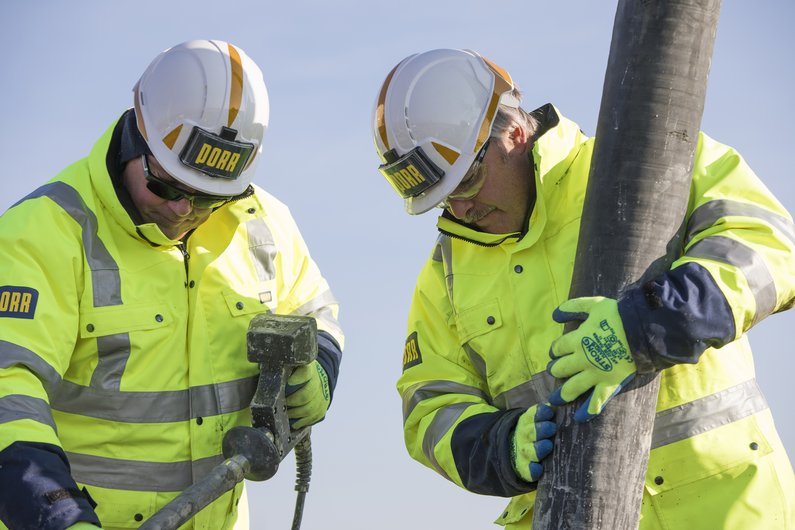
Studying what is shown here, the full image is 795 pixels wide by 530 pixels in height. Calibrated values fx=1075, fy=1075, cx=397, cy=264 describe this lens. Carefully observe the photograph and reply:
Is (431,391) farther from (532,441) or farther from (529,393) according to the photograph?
(532,441)

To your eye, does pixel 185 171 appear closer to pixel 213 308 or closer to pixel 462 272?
pixel 213 308

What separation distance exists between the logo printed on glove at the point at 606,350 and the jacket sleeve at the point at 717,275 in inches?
1.5

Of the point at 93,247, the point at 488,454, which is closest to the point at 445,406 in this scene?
the point at 488,454

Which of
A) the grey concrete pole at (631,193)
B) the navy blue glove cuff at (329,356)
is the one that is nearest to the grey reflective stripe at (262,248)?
the navy blue glove cuff at (329,356)

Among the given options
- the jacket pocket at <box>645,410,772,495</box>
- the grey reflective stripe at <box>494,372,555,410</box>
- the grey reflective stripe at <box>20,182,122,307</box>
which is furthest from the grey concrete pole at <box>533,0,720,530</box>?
the grey reflective stripe at <box>20,182,122,307</box>

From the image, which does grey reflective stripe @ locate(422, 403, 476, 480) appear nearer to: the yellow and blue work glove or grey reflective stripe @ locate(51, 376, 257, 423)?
grey reflective stripe @ locate(51, 376, 257, 423)

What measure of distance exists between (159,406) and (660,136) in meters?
2.58

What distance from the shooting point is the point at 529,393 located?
175 inches

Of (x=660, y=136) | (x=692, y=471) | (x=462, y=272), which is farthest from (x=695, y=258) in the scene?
(x=462, y=272)

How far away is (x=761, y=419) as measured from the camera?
163 inches

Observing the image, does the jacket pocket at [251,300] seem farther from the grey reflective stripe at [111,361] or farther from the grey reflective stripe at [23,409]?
the grey reflective stripe at [23,409]

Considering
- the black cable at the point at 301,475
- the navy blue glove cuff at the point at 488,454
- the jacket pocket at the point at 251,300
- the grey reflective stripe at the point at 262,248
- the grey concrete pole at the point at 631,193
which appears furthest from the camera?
the black cable at the point at 301,475

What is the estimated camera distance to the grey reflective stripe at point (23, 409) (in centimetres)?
400

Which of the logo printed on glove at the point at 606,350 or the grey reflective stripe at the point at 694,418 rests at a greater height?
the logo printed on glove at the point at 606,350
